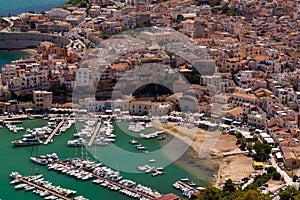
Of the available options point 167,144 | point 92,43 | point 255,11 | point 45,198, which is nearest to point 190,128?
point 167,144

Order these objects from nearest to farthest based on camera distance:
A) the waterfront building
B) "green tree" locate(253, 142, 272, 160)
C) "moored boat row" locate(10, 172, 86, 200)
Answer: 1. "moored boat row" locate(10, 172, 86, 200)
2. "green tree" locate(253, 142, 272, 160)
3. the waterfront building

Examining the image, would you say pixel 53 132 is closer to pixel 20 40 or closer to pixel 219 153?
pixel 219 153

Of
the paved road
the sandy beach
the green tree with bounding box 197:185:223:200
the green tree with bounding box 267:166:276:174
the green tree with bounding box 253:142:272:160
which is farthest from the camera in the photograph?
→ the green tree with bounding box 253:142:272:160

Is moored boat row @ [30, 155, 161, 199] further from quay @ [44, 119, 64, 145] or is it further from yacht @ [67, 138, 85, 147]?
quay @ [44, 119, 64, 145]

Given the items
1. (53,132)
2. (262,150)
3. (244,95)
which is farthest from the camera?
(244,95)

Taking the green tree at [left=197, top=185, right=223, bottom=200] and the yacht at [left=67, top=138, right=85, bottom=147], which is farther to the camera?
the yacht at [left=67, top=138, right=85, bottom=147]

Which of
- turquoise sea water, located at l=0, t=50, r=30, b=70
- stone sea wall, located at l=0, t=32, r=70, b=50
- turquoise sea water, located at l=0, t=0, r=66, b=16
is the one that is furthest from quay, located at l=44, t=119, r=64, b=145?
turquoise sea water, located at l=0, t=0, r=66, b=16

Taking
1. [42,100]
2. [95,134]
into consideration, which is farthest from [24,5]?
[95,134]

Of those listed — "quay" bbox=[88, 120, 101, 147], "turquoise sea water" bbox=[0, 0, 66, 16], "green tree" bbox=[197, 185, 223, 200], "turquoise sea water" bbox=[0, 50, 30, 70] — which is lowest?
"quay" bbox=[88, 120, 101, 147]
